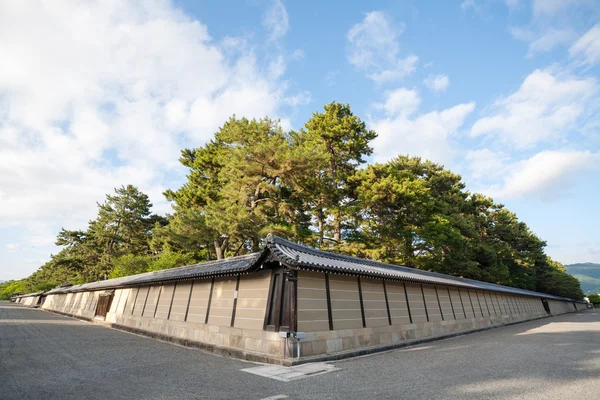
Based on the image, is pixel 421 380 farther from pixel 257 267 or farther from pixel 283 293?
pixel 257 267

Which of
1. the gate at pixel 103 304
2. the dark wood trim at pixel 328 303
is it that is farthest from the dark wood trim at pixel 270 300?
the gate at pixel 103 304

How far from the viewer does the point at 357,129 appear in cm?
2759

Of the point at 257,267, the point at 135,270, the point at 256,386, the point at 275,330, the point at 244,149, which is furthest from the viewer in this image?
the point at 135,270

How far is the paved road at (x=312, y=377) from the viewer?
5.38m

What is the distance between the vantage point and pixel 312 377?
6852 millimetres

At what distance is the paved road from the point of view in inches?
212

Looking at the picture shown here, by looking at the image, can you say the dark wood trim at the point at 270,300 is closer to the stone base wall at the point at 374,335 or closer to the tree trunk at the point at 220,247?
the stone base wall at the point at 374,335

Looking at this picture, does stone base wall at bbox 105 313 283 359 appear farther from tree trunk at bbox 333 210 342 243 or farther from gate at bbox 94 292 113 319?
tree trunk at bbox 333 210 342 243

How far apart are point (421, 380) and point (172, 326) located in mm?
11605

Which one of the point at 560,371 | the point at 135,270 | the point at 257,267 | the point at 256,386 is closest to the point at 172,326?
the point at 257,267

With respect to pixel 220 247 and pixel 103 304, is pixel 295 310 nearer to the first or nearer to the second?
pixel 220 247

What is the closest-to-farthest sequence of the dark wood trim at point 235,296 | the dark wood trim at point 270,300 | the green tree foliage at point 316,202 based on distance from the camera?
the dark wood trim at point 270,300 < the dark wood trim at point 235,296 < the green tree foliage at point 316,202

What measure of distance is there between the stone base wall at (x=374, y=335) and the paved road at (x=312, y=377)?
33.7 inches

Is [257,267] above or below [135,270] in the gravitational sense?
below
